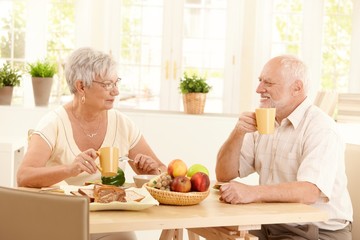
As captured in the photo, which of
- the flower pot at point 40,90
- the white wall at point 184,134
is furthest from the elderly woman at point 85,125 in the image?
the flower pot at point 40,90

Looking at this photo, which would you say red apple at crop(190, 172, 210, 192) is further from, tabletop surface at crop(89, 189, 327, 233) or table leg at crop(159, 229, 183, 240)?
table leg at crop(159, 229, 183, 240)

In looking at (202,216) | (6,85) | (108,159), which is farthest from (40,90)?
(202,216)

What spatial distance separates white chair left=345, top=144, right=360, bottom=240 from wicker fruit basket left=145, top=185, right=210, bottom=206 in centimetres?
98

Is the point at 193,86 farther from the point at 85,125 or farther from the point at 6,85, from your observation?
the point at 85,125

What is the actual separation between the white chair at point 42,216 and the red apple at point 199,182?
24.3 inches

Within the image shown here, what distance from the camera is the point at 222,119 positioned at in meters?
4.50

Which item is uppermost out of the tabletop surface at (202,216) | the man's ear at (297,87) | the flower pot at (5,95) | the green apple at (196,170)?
the man's ear at (297,87)

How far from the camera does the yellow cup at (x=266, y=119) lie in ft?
8.61

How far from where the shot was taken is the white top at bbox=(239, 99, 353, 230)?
8.79 ft

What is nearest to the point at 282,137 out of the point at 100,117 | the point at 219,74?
the point at 100,117

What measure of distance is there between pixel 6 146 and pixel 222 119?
4.61ft

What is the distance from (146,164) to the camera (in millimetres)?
3018

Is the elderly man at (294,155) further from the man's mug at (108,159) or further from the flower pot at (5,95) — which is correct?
the flower pot at (5,95)

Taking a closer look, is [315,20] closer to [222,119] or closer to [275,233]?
[222,119]
